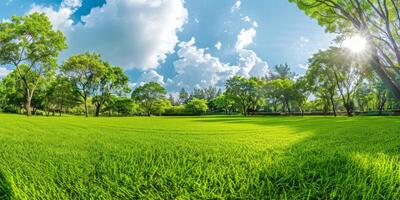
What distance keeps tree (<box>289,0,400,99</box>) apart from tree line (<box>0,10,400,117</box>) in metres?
0.97

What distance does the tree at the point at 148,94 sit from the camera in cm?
6050

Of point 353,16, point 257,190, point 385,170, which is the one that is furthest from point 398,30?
point 257,190

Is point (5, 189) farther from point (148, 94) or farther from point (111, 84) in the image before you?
point (148, 94)

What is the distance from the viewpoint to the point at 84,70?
139 ft

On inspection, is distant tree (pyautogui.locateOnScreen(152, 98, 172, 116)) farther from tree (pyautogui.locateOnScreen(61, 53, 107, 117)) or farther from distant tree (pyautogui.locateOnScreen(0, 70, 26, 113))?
distant tree (pyautogui.locateOnScreen(0, 70, 26, 113))

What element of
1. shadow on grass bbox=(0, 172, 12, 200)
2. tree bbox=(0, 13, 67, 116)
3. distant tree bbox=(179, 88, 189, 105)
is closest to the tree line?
tree bbox=(0, 13, 67, 116)

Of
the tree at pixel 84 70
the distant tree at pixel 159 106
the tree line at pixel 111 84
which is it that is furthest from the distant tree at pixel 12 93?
the distant tree at pixel 159 106

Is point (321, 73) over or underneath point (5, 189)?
over

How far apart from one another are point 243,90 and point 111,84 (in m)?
28.4

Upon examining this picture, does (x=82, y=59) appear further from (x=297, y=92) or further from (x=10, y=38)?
(x=297, y=92)

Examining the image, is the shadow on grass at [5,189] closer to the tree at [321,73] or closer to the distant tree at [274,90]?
the tree at [321,73]

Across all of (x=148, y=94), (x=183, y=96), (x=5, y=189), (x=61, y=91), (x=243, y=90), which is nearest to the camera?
(x=5, y=189)

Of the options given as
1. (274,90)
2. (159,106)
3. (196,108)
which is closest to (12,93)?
(159,106)

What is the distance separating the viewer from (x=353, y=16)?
8680 mm
